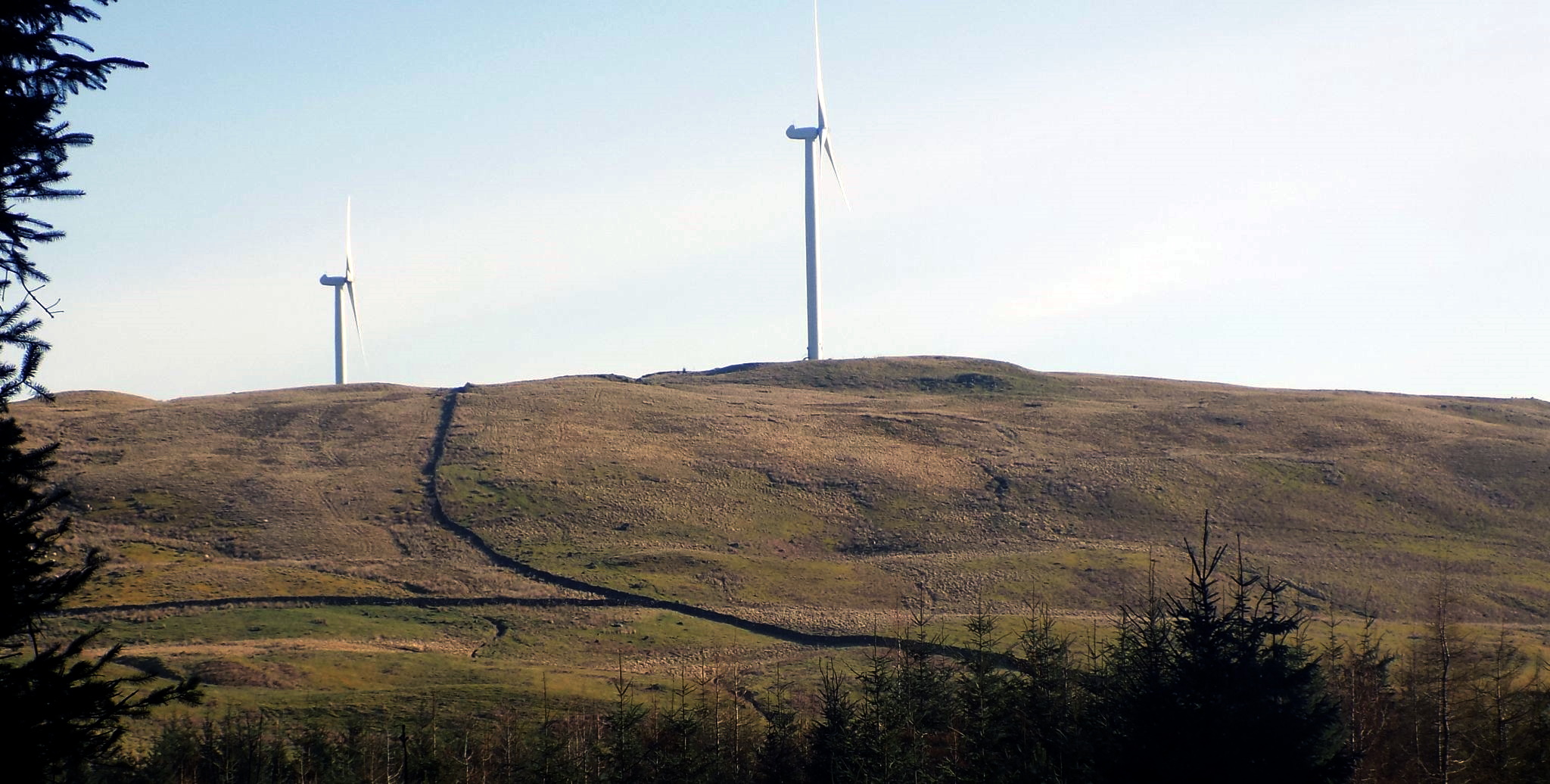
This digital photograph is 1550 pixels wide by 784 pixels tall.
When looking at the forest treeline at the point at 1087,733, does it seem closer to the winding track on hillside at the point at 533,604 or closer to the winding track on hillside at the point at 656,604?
the winding track on hillside at the point at 656,604

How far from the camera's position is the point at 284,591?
9975 centimetres

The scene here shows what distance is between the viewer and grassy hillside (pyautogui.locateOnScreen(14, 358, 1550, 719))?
93.4 meters

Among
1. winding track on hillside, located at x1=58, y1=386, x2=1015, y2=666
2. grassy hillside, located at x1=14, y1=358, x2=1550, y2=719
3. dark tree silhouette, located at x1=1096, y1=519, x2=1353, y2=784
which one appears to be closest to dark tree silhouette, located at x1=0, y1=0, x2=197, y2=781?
dark tree silhouette, located at x1=1096, y1=519, x2=1353, y2=784

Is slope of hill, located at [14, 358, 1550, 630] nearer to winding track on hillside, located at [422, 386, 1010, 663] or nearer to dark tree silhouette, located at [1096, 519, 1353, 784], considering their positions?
winding track on hillside, located at [422, 386, 1010, 663]

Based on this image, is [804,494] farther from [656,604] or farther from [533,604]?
[533,604]

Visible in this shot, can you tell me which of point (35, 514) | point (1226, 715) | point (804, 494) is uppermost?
point (35, 514)

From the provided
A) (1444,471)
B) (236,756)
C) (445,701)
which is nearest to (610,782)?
(236,756)

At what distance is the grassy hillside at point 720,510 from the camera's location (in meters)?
93.4

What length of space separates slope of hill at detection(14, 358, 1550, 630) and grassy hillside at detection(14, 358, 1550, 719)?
1.32 ft

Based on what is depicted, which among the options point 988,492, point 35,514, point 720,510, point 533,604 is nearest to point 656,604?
point 533,604

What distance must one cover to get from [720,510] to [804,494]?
31.8 ft

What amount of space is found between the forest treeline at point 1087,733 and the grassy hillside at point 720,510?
25648 mm

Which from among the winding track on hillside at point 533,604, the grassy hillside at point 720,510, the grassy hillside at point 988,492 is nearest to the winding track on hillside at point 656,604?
the winding track on hillside at point 533,604

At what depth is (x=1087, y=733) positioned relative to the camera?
28.5m
